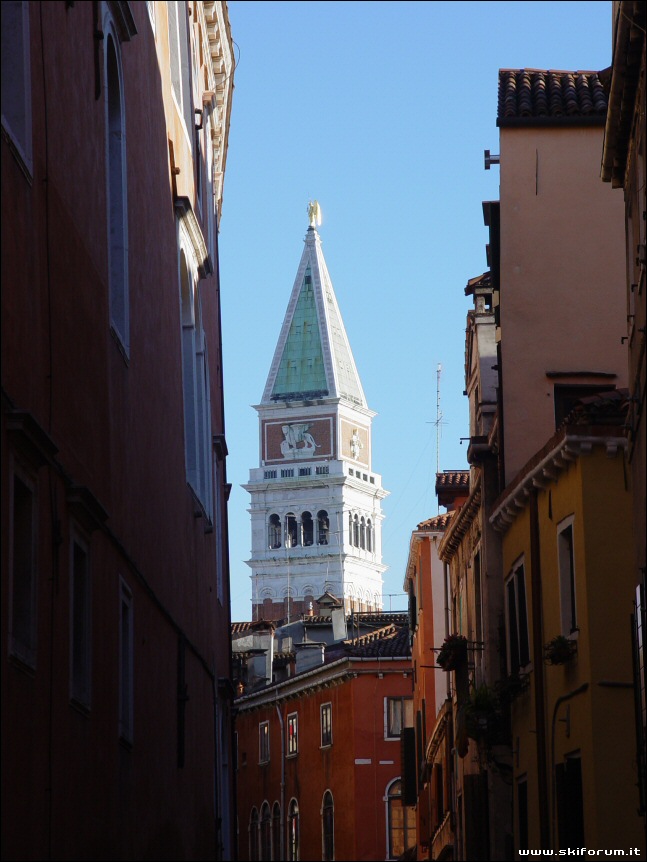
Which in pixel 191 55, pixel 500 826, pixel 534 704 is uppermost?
pixel 191 55

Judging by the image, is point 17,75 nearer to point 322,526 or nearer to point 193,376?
point 193,376

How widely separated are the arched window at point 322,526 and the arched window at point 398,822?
109800 mm

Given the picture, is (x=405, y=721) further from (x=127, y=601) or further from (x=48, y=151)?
(x=48, y=151)

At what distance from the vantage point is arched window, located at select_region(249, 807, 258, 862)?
5631 cm

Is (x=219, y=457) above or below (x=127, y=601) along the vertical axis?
above

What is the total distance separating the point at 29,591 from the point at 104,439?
3.11 m

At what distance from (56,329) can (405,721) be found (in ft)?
135

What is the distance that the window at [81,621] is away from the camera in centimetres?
1231

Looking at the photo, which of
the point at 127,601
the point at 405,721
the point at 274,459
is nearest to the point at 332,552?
the point at 274,459

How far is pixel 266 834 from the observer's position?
5556 cm

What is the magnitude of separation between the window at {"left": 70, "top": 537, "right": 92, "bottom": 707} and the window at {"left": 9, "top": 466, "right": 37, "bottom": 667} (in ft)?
5.11

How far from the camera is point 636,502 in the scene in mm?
14555

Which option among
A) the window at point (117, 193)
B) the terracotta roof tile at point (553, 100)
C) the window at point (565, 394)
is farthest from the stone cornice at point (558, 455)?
the window at point (117, 193)

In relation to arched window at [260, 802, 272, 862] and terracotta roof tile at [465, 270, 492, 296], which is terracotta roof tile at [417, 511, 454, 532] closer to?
terracotta roof tile at [465, 270, 492, 296]
